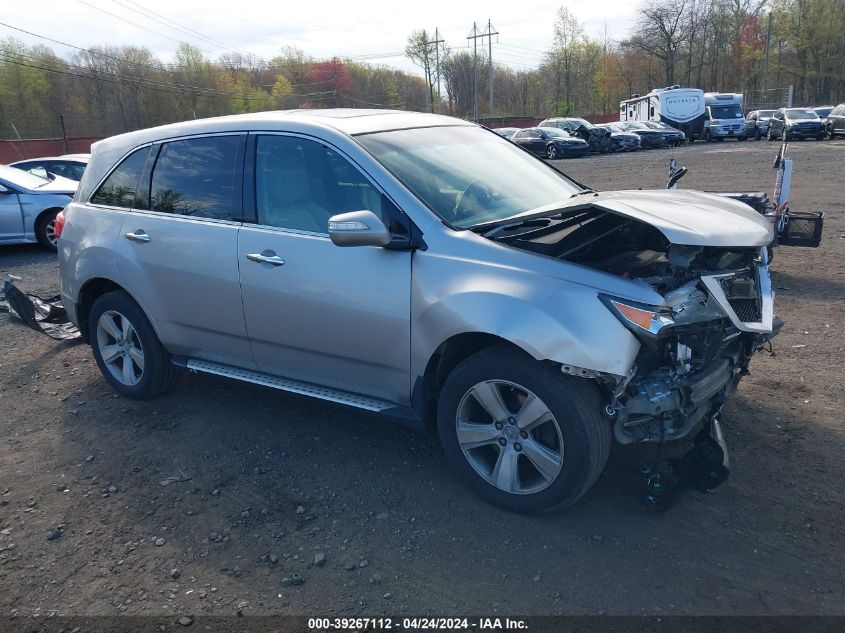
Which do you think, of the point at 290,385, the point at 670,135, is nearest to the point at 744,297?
the point at 290,385

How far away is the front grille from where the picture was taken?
129 inches

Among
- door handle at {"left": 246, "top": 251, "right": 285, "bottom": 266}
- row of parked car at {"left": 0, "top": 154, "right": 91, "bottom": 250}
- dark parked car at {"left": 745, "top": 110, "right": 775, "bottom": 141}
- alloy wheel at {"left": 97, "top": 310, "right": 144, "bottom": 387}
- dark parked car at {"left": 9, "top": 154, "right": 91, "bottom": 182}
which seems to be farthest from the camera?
dark parked car at {"left": 745, "top": 110, "right": 775, "bottom": 141}

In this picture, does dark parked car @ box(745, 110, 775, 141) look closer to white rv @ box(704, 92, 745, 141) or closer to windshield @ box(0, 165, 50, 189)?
white rv @ box(704, 92, 745, 141)

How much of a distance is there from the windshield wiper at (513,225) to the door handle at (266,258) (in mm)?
1163

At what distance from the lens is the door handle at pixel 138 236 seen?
14.5 feet

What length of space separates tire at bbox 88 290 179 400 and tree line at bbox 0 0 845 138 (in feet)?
183

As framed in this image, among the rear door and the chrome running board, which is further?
the rear door

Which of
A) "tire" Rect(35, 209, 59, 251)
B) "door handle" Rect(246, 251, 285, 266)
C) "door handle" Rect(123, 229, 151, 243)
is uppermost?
"door handle" Rect(123, 229, 151, 243)

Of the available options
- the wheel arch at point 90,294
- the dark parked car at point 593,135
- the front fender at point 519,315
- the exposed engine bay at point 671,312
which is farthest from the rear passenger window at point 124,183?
the dark parked car at point 593,135

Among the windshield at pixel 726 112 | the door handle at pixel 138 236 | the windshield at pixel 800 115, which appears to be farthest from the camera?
the windshield at pixel 726 112

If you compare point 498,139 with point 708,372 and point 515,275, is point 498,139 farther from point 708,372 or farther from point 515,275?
point 708,372

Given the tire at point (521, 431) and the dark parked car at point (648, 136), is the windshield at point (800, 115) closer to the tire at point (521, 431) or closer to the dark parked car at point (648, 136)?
the dark parked car at point (648, 136)

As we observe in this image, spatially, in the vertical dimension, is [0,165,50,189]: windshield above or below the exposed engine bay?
above

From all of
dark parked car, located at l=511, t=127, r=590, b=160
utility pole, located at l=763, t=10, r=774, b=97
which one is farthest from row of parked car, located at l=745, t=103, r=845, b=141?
utility pole, located at l=763, t=10, r=774, b=97
